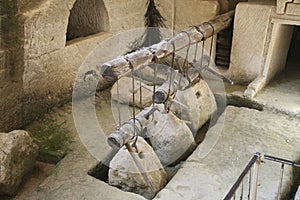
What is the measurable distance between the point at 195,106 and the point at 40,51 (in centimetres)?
168

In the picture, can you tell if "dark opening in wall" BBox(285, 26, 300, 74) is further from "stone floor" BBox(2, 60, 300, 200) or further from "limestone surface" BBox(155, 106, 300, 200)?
"limestone surface" BBox(155, 106, 300, 200)

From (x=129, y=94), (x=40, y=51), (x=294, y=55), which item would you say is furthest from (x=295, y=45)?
(x=40, y=51)

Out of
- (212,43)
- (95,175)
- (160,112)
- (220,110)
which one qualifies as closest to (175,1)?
(212,43)

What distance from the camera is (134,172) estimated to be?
3064 millimetres

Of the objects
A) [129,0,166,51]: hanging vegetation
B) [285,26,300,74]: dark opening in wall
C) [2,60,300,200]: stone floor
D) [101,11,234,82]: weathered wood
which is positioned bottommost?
[285,26,300,74]: dark opening in wall


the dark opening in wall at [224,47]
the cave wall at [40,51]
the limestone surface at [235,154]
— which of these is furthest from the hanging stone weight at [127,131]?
the dark opening in wall at [224,47]

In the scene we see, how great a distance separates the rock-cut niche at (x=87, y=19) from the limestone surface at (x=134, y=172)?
84.6 inches

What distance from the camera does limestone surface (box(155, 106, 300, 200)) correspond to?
2.95 m

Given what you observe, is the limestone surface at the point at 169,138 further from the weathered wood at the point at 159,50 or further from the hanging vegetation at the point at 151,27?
the hanging vegetation at the point at 151,27

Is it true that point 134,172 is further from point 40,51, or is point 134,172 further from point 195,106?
point 40,51

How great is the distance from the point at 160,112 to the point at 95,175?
33.0 inches

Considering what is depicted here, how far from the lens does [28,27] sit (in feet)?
12.0

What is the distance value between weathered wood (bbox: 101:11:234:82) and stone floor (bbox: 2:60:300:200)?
2.79 ft

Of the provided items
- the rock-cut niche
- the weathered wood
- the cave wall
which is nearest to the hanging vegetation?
the cave wall
